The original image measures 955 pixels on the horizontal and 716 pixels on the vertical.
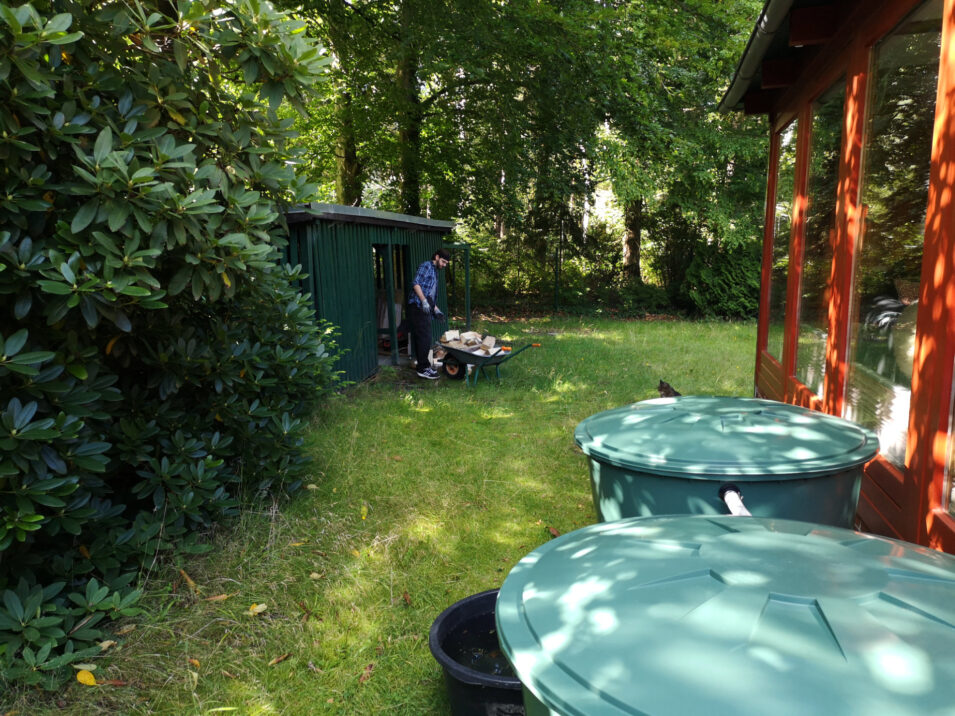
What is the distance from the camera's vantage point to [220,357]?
3.97 metres

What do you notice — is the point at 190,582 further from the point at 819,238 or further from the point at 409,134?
the point at 409,134

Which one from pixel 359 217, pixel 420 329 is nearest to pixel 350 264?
pixel 359 217

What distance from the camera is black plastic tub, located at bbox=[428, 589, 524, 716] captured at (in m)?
2.35

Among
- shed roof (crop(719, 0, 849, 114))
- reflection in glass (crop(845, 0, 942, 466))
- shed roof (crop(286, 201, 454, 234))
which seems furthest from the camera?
shed roof (crop(286, 201, 454, 234))

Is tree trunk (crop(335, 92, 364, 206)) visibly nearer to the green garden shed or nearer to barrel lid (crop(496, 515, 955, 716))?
the green garden shed

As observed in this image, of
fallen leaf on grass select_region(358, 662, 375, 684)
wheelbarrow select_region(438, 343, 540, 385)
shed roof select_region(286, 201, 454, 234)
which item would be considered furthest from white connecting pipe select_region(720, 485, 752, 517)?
wheelbarrow select_region(438, 343, 540, 385)

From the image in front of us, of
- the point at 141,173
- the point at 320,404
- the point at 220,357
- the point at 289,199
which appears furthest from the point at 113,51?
the point at 320,404

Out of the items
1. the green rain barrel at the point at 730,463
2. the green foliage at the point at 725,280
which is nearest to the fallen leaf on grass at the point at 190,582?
the green rain barrel at the point at 730,463

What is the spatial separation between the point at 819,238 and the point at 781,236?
5.06ft

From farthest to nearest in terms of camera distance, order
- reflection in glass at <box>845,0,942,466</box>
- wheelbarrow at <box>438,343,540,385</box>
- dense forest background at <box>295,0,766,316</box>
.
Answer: dense forest background at <box>295,0,766,316</box> < wheelbarrow at <box>438,343,540,385</box> < reflection in glass at <box>845,0,942,466</box>

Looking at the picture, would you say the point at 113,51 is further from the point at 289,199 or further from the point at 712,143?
Result: the point at 712,143

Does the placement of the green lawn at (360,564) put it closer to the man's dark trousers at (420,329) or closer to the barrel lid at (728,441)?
the barrel lid at (728,441)

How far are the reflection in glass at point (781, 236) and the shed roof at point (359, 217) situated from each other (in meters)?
3.96

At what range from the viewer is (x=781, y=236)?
586 cm
